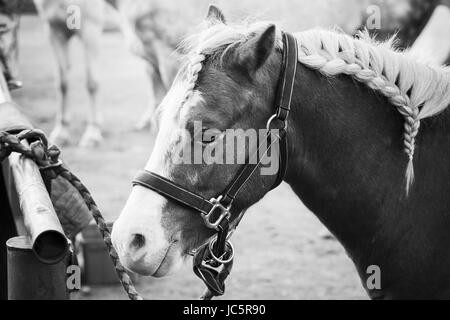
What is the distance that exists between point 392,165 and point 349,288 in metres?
2.98

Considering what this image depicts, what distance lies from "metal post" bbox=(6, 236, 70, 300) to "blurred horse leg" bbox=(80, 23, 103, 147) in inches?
275

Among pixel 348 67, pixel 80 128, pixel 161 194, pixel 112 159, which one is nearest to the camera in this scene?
pixel 161 194

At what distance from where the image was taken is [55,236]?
1.45 meters

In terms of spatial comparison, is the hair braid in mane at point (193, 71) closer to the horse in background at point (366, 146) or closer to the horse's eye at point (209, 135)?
the horse in background at point (366, 146)

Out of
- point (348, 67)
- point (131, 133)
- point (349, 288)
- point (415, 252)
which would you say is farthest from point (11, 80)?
point (131, 133)

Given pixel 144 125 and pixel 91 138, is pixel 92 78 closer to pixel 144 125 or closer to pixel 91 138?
pixel 91 138

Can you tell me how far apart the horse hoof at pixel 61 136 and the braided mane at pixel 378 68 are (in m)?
6.56

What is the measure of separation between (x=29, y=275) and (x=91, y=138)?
7.31m

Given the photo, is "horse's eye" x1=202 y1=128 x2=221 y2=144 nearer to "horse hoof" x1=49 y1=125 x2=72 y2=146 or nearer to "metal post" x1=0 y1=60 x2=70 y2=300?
"metal post" x1=0 y1=60 x2=70 y2=300

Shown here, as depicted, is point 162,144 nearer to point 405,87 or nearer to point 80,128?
point 405,87

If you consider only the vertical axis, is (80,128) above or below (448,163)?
below

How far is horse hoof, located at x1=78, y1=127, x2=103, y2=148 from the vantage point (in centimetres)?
855

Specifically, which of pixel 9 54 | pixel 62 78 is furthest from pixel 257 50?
pixel 62 78

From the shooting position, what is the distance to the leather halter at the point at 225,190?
6.40ft
